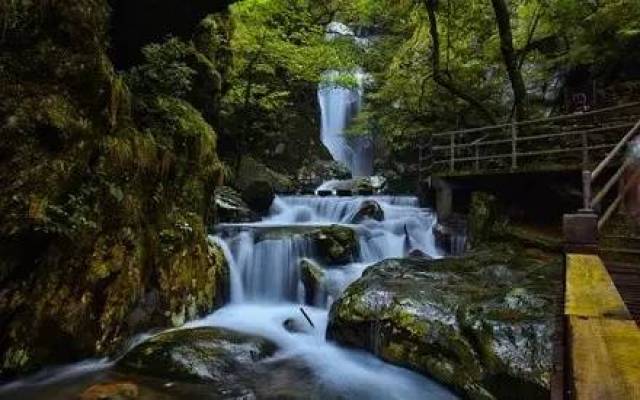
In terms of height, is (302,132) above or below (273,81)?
below

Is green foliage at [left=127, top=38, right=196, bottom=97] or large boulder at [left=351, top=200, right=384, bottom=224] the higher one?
green foliage at [left=127, top=38, right=196, bottom=97]

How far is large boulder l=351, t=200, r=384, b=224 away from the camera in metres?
14.4

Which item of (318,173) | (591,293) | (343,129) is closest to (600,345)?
(591,293)

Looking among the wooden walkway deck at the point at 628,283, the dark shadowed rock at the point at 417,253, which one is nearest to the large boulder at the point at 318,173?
the dark shadowed rock at the point at 417,253

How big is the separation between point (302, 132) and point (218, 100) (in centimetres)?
827

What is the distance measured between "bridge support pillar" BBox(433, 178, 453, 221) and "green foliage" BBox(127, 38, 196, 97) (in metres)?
6.91

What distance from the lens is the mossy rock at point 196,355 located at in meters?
6.09

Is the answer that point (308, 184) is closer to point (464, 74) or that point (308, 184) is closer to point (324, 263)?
point (464, 74)

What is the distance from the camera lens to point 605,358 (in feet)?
4.06

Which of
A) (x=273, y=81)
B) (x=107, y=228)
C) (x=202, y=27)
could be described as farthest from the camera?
(x=273, y=81)

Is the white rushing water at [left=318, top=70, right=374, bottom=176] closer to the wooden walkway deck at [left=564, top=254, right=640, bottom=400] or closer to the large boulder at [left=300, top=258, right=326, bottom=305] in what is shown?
the large boulder at [left=300, top=258, right=326, bottom=305]

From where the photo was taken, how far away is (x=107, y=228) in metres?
6.64

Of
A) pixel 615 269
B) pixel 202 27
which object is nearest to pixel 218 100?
pixel 202 27

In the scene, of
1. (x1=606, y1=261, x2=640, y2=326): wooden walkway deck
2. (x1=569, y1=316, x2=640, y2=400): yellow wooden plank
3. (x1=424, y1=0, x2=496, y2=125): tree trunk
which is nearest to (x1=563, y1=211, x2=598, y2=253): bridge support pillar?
(x1=606, y1=261, x2=640, y2=326): wooden walkway deck
